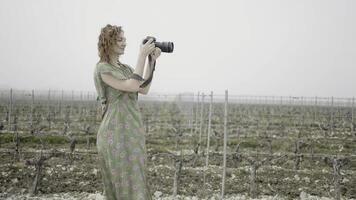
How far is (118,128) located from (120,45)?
1.69ft

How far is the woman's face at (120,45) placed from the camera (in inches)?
78.2

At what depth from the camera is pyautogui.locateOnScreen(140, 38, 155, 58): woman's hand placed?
192 centimetres

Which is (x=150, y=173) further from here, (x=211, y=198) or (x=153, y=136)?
(x=153, y=136)

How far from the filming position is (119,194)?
2.01m

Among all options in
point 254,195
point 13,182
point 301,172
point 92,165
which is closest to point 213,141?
point 301,172

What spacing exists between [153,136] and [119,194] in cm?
1249

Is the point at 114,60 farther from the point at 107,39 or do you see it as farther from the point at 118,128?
the point at 118,128

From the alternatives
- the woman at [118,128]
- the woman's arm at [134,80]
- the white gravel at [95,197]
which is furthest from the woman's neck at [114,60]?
the white gravel at [95,197]

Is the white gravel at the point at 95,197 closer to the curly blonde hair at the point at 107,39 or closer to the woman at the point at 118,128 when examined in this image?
the woman at the point at 118,128

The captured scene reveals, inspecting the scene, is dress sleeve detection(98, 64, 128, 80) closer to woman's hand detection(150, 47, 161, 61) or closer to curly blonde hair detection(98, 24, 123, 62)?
curly blonde hair detection(98, 24, 123, 62)

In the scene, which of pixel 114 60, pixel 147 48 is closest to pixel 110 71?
pixel 114 60

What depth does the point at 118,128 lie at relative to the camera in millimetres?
1975

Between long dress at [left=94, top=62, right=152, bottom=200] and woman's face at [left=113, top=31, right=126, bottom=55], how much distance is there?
11cm

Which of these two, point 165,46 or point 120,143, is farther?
point 165,46
